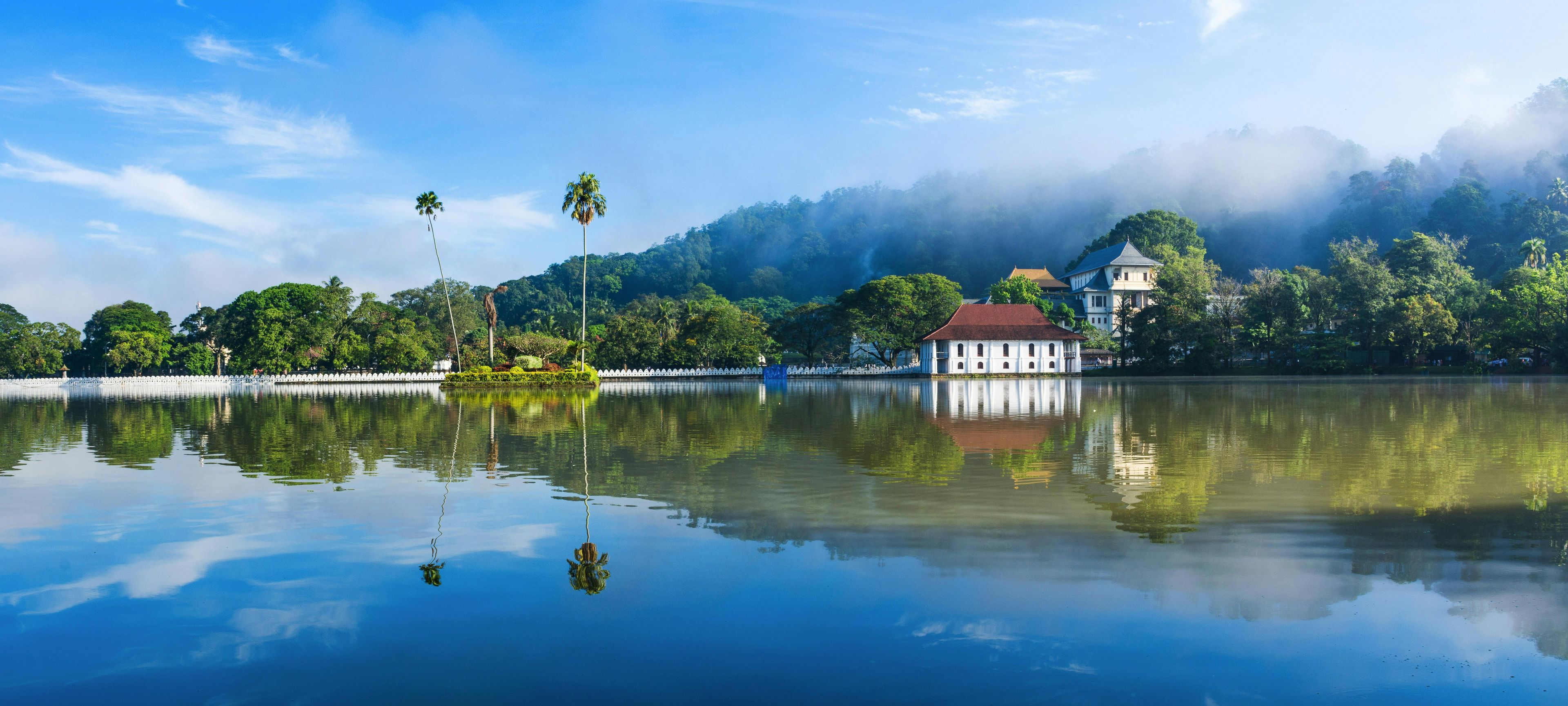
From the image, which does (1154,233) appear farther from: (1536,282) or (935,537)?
(935,537)

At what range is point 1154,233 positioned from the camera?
102562 mm

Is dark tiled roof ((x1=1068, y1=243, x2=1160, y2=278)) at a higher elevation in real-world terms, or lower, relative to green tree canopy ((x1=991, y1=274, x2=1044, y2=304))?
higher

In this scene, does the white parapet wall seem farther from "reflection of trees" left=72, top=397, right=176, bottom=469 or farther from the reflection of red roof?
the reflection of red roof

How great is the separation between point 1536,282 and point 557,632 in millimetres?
71868

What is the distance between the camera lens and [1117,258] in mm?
89375

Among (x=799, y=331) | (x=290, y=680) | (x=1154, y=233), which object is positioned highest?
(x=1154, y=233)

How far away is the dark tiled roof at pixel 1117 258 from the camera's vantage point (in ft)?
292

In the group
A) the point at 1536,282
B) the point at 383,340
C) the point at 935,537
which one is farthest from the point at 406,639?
the point at 1536,282

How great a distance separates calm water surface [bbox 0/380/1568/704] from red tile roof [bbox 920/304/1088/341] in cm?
4751

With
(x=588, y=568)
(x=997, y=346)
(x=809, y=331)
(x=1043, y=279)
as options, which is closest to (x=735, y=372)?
(x=809, y=331)

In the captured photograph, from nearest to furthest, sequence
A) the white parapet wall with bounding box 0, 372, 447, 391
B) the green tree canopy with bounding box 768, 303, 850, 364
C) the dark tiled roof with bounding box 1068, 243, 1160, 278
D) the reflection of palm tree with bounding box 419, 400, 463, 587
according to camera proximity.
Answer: the reflection of palm tree with bounding box 419, 400, 463, 587, the white parapet wall with bounding box 0, 372, 447, 391, the green tree canopy with bounding box 768, 303, 850, 364, the dark tiled roof with bounding box 1068, 243, 1160, 278

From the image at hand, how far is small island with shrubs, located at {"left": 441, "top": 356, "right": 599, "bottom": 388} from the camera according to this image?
4644 cm

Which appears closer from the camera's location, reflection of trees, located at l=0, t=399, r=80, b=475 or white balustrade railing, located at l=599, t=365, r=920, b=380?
reflection of trees, located at l=0, t=399, r=80, b=475

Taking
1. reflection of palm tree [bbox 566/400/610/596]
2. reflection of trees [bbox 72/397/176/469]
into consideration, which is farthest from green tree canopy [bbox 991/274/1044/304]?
reflection of palm tree [bbox 566/400/610/596]
